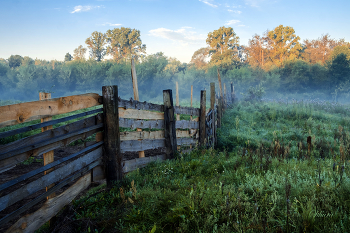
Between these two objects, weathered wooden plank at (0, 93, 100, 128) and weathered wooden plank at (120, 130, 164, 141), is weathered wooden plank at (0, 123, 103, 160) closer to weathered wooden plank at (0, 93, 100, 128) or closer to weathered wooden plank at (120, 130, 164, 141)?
weathered wooden plank at (0, 93, 100, 128)

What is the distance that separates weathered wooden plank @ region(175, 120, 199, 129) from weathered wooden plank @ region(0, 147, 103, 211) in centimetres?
316

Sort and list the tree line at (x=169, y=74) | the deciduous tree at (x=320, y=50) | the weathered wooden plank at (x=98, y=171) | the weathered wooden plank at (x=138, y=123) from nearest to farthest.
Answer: the weathered wooden plank at (x=98, y=171)
the weathered wooden plank at (x=138, y=123)
the tree line at (x=169, y=74)
the deciduous tree at (x=320, y=50)

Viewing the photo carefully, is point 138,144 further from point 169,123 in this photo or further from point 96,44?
point 96,44

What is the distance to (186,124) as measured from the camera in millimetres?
7148

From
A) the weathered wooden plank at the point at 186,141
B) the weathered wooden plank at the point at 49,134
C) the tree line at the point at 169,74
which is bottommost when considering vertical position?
the weathered wooden plank at the point at 186,141

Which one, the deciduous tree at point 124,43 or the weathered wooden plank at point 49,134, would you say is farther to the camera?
the deciduous tree at point 124,43

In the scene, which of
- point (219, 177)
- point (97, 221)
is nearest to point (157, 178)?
point (219, 177)

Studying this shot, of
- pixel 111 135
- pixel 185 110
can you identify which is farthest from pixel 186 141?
pixel 111 135

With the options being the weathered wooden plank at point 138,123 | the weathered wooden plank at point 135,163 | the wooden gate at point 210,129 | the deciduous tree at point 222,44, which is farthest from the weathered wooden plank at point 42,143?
the deciduous tree at point 222,44

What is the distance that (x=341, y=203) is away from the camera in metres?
2.63

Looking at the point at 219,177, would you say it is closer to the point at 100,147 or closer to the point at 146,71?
the point at 100,147

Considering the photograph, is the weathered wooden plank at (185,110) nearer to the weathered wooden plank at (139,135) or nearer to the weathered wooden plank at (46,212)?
the weathered wooden plank at (139,135)

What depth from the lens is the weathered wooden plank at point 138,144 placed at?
4.37 metres

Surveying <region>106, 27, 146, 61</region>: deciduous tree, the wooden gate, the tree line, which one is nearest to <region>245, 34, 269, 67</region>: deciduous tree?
the tree line
